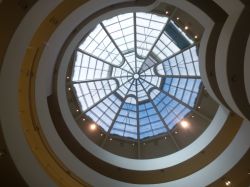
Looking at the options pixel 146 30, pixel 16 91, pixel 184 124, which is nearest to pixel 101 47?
pixel 146 30

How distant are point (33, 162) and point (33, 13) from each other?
5440mm

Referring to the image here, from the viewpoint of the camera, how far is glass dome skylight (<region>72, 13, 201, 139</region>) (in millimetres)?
18469

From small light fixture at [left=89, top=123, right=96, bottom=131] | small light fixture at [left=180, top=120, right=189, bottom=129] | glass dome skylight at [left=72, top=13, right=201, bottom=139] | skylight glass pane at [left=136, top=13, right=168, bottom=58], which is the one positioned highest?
skylight glass pane at [left=136, top=13, right=168, bottom=58]

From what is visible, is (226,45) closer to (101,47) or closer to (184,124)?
(184,124)

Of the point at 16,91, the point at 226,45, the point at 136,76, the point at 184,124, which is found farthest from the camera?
the point at 136,76

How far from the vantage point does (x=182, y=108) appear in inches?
763

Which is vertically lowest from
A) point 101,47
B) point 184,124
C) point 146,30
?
point 184,124

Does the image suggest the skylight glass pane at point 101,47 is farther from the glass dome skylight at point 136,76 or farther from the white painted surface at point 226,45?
the white painted surface at point 226,45

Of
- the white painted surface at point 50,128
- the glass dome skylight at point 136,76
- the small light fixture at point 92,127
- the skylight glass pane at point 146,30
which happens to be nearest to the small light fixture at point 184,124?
the glass dome skylight at point 136,76

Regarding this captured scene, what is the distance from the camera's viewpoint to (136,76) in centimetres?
2031

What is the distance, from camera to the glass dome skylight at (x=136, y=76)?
1847cm

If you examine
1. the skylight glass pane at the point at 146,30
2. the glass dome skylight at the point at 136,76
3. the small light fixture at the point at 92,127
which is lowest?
the small light fixture at the point at 92,127

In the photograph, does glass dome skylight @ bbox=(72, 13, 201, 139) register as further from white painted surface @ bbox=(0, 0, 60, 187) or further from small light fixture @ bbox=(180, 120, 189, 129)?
white painted surface @ bbox=(0, 0, 60, 187)

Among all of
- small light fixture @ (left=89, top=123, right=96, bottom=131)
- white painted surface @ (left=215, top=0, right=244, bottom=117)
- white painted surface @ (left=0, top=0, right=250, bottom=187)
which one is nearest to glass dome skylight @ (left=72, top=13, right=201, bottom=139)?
small light fixture @ (left=89, top=123, right=96, bottom=131)
